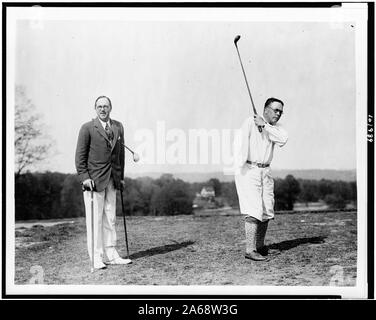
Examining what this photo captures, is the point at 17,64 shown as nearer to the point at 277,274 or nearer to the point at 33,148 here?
the point at 33,148

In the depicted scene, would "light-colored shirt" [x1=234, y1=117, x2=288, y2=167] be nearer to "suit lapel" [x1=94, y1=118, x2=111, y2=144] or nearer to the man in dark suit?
the man in dark suit

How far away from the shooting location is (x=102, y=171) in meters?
5.57

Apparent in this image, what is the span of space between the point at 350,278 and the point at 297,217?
703 mm

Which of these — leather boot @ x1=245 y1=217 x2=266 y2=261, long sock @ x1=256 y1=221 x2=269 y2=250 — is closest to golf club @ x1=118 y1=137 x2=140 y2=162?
leather boot @ x1=245 y1=217 x2=266 y2=261

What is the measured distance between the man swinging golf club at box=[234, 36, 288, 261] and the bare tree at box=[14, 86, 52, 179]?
1716 mm

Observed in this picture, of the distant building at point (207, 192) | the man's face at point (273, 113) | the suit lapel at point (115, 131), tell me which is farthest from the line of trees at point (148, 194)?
the man's face at point (273, 113)

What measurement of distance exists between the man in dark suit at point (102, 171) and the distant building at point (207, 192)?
732 millimetres

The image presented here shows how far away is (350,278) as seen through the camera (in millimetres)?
5621

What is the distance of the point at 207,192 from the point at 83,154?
1.14 meters

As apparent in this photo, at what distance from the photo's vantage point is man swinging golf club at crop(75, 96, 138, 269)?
5.58 metres

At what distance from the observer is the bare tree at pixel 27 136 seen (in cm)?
562

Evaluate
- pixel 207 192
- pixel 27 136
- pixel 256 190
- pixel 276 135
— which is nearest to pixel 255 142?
pixel 276 135
